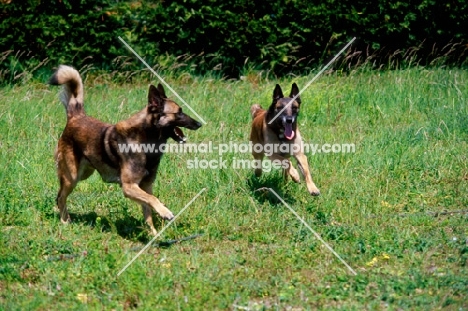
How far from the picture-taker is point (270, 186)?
8.05 m

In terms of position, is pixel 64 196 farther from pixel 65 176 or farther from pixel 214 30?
pixel 214 30

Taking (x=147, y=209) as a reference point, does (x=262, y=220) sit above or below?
below

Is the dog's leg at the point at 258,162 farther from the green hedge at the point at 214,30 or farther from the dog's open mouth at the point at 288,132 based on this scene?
the green hedge at the point at 214,30

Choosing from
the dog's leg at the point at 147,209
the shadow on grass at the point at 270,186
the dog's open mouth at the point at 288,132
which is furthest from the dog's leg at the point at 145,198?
the dog's open mouth at the point at 288,132

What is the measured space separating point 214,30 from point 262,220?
6.93 meters

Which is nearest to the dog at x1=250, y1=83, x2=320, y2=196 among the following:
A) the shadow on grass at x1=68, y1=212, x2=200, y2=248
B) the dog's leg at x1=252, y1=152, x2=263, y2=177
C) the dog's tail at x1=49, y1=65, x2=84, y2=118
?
the dog's leg at x1=252, y1=152, x2=263, y2=177

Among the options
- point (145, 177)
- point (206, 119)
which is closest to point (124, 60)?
point (206, 119)

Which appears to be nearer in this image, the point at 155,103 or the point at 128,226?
the point at 155,103

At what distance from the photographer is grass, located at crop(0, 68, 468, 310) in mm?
5426

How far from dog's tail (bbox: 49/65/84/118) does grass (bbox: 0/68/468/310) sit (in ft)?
3.39

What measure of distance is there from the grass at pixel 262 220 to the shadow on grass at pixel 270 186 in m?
0.03

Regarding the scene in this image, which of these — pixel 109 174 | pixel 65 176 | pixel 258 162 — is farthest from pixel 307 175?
pixel 65 176

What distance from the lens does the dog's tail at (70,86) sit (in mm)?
7219

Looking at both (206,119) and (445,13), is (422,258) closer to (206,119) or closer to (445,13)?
(206,119)
